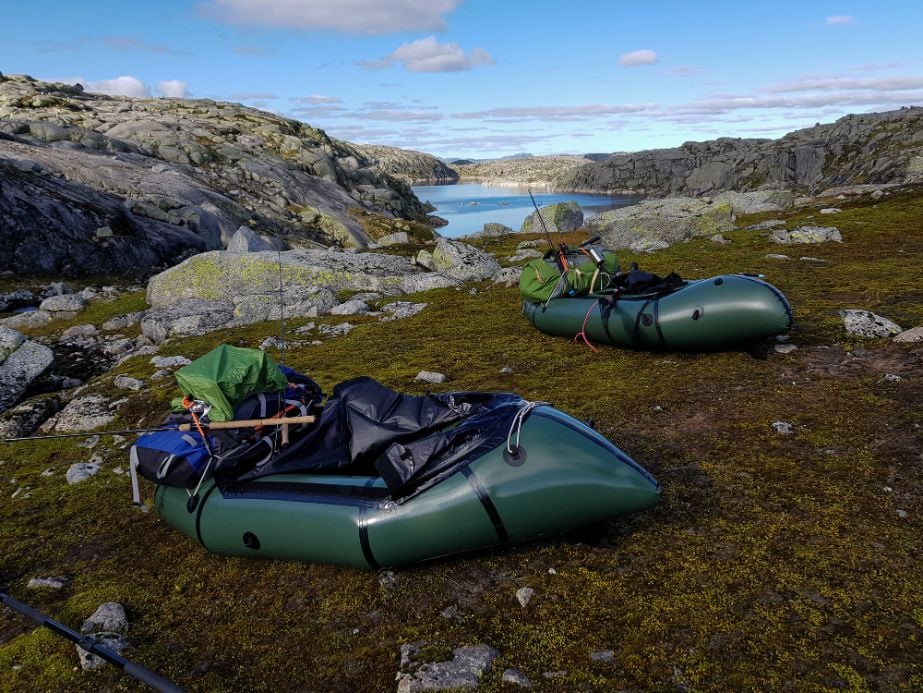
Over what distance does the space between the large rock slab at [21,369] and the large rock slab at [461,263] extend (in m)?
15.8

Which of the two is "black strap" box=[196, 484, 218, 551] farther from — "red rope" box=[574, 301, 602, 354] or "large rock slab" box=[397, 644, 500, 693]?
"red rope" box=[574, 301, 602, 354]

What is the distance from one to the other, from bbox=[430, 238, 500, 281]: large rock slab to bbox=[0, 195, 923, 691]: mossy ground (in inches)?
651

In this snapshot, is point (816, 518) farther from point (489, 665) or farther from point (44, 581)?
point (44, 581)

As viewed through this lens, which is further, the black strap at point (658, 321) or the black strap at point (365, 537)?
the black strap at point (658, 321)

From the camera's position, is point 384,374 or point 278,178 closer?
point 384,374

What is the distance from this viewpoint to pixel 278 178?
6197 cm

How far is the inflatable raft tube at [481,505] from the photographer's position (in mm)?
5934

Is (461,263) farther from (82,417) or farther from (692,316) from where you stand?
(82,417)

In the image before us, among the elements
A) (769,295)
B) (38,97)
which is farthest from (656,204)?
(38,97)

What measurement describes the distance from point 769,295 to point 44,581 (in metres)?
12.2

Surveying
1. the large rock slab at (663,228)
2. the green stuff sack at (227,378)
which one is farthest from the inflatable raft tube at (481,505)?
the large rock slab at (663,228)

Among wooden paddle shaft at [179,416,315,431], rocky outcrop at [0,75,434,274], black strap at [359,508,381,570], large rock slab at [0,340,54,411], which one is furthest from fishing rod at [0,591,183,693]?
rocky outcrop at [0,75,434,274]

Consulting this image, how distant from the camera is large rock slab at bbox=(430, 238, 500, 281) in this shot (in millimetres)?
26672

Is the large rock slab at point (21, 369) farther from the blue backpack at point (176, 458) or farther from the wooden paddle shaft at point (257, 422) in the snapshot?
the wooden paddle shaft at point (257, 422)
